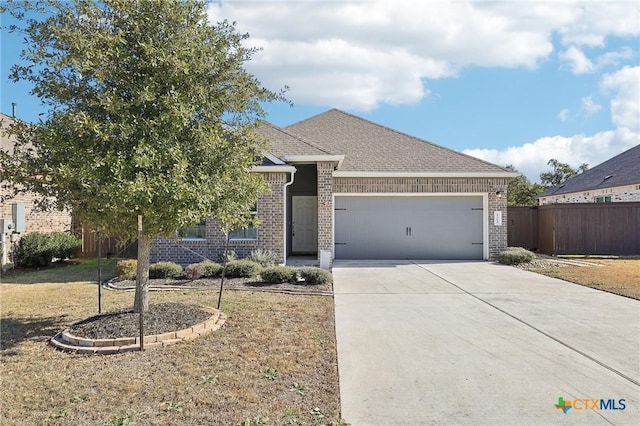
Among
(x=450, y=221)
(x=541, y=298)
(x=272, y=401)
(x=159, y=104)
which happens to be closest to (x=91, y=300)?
(x=159, y=104)

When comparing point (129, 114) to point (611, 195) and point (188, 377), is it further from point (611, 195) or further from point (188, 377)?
point (611, 195)

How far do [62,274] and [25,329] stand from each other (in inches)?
238

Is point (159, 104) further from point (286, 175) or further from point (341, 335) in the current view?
point (286, 175)

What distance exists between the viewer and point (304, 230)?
53.5ft

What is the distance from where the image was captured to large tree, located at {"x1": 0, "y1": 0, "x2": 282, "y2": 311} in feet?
Answer: 17.0

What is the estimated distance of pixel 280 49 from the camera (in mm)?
10391

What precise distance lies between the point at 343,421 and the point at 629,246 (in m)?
17.9

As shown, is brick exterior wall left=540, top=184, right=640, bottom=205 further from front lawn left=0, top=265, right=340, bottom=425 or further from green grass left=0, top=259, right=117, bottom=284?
green grass left=0, top=259, right=117, bottom=284

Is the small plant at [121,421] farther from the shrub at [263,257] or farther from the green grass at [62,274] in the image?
the shrub at [263,257]

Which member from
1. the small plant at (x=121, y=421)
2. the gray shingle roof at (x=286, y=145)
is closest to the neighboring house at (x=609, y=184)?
the gray shingle roof at (x=286, y=145)

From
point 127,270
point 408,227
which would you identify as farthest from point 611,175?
point 127,270

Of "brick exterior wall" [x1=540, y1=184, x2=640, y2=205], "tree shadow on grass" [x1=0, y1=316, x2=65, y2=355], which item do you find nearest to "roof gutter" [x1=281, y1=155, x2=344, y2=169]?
"tree shadow on grass" [x1=0, y1=316, x2=65, y2=355]

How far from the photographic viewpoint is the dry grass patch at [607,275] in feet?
31.2

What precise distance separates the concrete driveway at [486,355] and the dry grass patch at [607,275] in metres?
0.72
